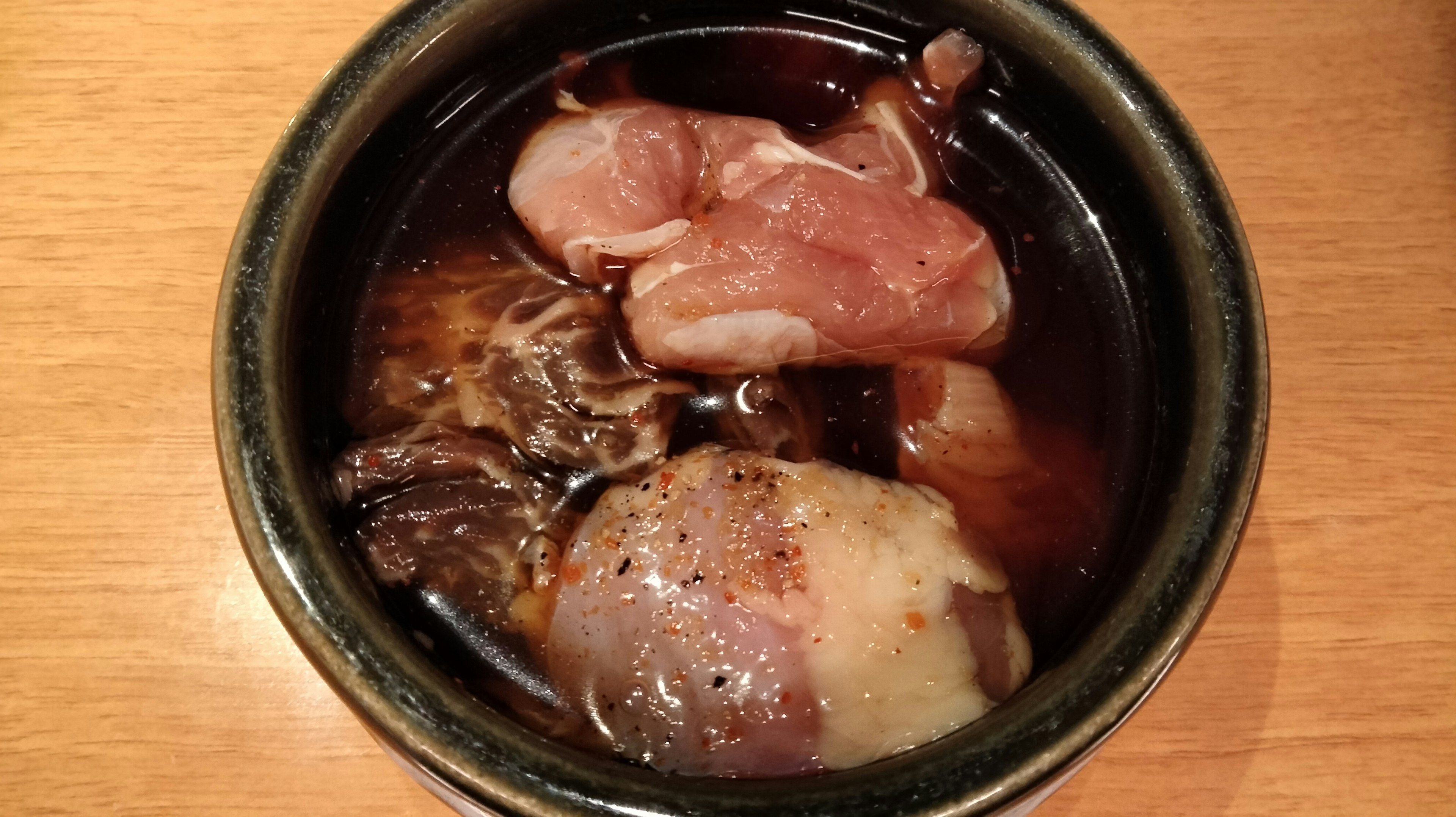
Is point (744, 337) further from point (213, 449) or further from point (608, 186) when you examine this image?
point (213, 449)

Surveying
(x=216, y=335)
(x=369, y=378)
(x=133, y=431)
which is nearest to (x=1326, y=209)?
(x=369, y=378)

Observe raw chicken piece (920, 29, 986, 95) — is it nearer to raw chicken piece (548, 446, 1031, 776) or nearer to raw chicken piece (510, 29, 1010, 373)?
raw chicken piece (510, 29, 1010, 373)

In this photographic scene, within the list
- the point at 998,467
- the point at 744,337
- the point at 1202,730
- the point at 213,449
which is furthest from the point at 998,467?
the point at 213,449

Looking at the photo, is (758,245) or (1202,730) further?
(1202,730)

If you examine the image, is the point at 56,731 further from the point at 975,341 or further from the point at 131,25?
the point at 975,341

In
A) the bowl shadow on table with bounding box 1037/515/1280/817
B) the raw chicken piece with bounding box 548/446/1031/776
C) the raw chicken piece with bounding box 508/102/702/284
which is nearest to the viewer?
the raw chicken piece with bounding box 548/446/1031/776

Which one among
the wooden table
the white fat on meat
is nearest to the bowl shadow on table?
the wooden table
